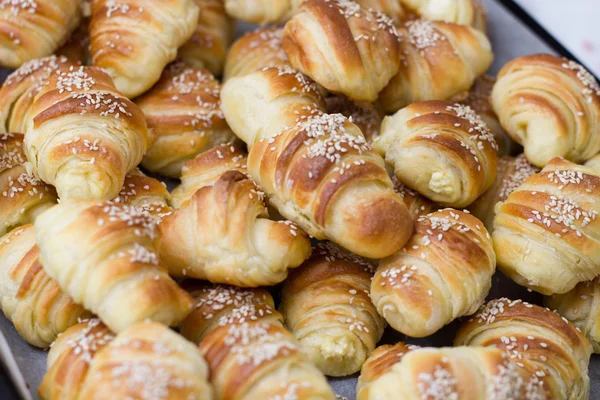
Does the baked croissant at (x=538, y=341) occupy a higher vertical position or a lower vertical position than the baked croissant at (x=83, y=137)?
lower

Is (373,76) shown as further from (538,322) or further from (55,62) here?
(55,62)

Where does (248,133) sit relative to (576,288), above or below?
above

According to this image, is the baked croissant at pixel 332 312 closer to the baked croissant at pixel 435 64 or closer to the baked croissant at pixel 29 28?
the baked croissant at pixel 435 64

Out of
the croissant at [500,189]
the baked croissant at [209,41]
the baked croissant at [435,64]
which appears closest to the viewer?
the croissant at [500,189]

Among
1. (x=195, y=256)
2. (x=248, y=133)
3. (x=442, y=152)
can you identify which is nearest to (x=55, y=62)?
(x=248, y=133)

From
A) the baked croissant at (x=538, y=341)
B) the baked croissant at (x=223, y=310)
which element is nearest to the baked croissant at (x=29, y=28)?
the baked croissant at (x=223, y=310)

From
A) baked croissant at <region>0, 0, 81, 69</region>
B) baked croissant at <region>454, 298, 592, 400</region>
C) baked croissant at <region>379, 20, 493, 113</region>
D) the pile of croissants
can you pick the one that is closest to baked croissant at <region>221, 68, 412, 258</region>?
the pile of croissants
